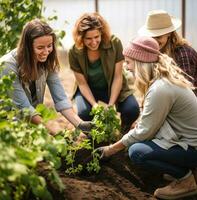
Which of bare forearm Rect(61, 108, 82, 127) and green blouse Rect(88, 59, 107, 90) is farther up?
green blouse Rect(88, 59, 107, 90)

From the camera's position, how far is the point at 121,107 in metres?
4.95

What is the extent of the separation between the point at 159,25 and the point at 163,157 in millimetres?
1370

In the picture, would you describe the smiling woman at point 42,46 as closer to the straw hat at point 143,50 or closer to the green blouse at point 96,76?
the straw hat at point 143,50

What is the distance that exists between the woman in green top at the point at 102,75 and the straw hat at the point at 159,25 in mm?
328

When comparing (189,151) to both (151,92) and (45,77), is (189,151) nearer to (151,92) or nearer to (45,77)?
(151,92)

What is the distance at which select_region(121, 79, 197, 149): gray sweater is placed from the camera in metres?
3.59

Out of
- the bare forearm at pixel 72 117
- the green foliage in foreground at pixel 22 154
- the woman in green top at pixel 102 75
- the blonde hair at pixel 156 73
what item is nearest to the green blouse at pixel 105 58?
the woman in green top at pixel 102 75

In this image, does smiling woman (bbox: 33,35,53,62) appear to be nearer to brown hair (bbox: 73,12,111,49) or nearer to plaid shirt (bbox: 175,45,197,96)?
brown hair (bbox: 73,12,111,49)

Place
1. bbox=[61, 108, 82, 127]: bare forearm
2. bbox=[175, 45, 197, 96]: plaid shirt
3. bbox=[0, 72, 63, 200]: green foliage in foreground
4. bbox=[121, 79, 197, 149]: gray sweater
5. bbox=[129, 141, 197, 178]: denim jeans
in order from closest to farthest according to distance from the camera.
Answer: bbox=[0, 72, 63, 200]: green foliage in foreground
bbox=[121, 79, 197, 149]: gray sweater
bbox=[129, 141, 197, 178]: denim jeans
bbox=[61, 108, 82, 127]: bare forearm
bbox=[175, 45, 197, 96]: plaid shirt

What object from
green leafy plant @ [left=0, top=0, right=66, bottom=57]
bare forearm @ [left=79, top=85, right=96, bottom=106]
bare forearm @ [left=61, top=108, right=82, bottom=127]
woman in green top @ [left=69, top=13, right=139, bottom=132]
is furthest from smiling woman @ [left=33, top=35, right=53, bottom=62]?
green leafy plant @ [left=0, top=0, right=66, bottom=57]

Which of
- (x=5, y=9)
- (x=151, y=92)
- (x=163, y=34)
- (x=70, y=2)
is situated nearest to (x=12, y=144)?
(x=151, y=92)

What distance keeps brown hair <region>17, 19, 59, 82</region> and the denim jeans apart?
0.97m

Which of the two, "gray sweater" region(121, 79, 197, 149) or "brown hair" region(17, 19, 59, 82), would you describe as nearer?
"gray sweater" region(121, 79, 197, 149)

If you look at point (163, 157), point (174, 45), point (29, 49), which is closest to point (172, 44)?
point (174, 45)
